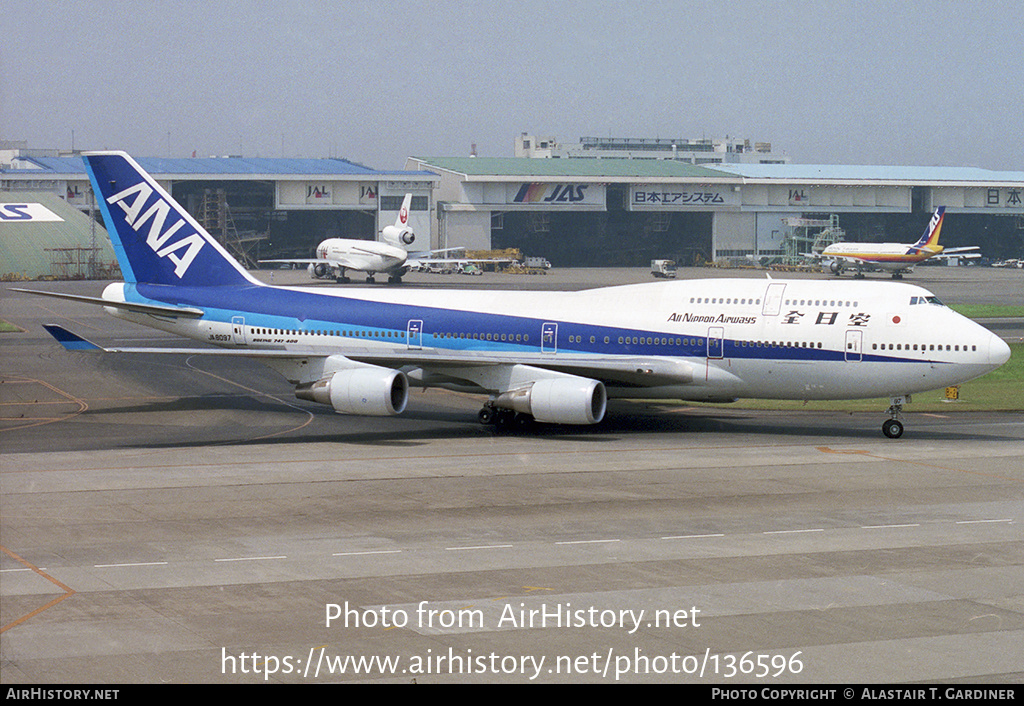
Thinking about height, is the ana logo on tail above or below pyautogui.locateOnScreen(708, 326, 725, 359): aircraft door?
above

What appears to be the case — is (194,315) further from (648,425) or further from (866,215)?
(866,215)

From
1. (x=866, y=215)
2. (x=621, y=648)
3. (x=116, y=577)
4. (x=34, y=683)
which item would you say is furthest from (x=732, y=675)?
(x=866, y=215)

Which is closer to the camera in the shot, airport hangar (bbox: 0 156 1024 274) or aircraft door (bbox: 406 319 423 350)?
aircraft door (bbox: 406 319 423 350)

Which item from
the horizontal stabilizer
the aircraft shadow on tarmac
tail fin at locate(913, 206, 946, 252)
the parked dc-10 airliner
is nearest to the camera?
the parked dc-10 airliner

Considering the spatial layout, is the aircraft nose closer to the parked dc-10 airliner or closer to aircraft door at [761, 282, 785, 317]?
the parked dc-10 airliner

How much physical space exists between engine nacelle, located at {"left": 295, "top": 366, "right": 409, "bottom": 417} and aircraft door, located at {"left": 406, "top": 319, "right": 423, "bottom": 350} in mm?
3566

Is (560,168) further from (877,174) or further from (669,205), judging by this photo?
(877,174)

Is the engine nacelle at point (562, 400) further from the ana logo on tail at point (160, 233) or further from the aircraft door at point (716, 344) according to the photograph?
the ana logo on tail at point (160, 233)

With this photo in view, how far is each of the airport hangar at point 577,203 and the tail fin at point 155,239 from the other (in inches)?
3903

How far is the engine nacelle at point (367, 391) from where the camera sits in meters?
38.6

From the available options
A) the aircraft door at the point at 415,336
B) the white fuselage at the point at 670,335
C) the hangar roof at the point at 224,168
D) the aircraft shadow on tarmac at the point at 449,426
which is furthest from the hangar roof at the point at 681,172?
the aircraft door at the point at 415,336

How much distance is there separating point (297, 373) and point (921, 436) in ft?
71.3

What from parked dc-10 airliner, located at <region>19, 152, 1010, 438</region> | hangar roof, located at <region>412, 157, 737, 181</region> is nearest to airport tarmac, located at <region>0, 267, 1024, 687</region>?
parked dc-10 airliner, located at <region>19, 152, 1010, 438</region>

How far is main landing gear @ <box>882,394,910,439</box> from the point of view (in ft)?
130
